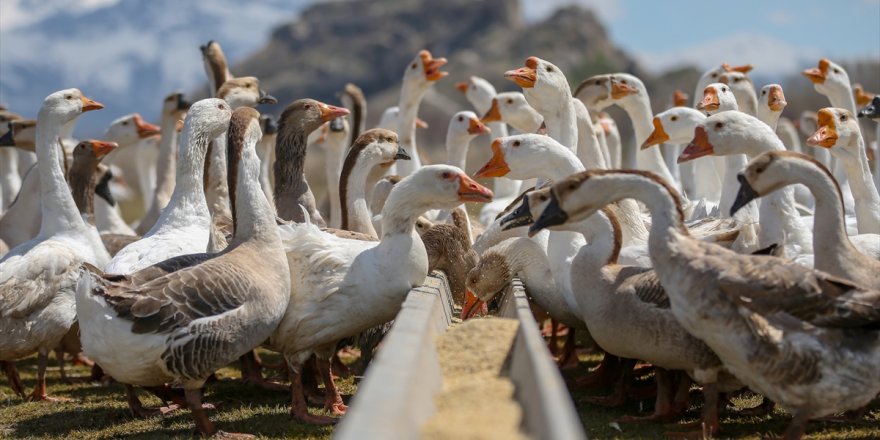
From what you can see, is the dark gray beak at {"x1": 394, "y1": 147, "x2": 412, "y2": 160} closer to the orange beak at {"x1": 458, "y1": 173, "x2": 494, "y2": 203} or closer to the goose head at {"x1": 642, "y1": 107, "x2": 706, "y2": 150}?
the orange beak at {"x1": 458, "y1": 173, "x2": 494, "y2": 203}

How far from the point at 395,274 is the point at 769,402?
3149 millimetres

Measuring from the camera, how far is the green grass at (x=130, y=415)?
843 cm

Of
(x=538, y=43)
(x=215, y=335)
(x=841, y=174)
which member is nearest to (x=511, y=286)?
(x=215, y=335)

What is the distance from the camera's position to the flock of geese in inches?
270

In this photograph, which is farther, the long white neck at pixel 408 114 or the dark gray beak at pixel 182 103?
the long white neck at pixel 408 114

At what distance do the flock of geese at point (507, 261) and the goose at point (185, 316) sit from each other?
2 cm

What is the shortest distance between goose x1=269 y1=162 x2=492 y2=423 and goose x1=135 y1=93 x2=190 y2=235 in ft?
19.9

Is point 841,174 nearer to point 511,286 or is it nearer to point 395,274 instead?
point 511,286

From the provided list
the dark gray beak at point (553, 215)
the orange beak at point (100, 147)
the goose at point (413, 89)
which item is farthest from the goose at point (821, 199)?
the goose at point (413, 89)

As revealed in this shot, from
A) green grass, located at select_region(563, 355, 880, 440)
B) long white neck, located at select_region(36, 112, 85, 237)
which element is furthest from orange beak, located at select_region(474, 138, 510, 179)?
long white neck, located at select_region(36, 112, 85, 237)

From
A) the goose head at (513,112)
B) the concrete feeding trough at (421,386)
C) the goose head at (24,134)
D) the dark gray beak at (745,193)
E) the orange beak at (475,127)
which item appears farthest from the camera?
the orange beak at (475,127)

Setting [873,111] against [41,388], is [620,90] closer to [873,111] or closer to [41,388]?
[873,111]

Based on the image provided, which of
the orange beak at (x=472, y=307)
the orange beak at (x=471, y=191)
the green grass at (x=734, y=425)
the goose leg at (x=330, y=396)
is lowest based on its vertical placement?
the green grass at (x=734, y=425)

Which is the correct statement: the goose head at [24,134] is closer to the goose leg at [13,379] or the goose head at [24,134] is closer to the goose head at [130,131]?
→ the goose head at [130,131]
